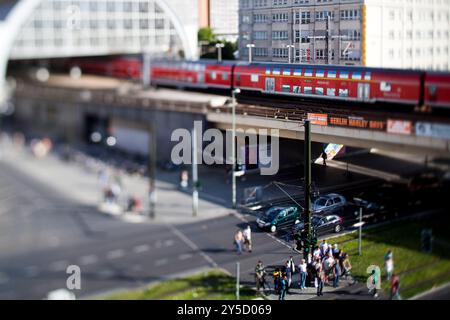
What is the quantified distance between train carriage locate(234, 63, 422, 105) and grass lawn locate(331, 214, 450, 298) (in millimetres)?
769

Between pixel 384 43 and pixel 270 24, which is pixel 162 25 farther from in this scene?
pixel 384 43

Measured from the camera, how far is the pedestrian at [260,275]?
267cm

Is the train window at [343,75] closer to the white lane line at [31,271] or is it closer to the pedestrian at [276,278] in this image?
the pedestrian at [276,278]

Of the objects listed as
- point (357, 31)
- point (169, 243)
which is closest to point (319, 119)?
point (357, 31)

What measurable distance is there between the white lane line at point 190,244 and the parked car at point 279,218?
2362 millimetres

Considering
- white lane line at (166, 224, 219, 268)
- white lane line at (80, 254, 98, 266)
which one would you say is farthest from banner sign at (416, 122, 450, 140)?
white lane line at (80, 254, 98, 266)

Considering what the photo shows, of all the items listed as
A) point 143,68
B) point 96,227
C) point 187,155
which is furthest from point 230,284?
point 143,68

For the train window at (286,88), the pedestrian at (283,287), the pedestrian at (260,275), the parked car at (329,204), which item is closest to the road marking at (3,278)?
the pedestrian at (260,275)

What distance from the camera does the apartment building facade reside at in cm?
280

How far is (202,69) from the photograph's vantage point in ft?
19.5

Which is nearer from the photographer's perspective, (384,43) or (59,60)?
(384,43)

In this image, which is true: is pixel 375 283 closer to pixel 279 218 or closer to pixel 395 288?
pixel 395 288

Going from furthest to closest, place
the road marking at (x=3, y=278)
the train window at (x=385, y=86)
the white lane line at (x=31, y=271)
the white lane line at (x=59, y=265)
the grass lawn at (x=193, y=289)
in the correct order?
the white lane line at (x=59, y=265) < the white lane line at (x=31, y=271) < the road marking at (x=3, y=278) < the grass lawn at (x=193, y=289) < the train window at (x=385, y=86)
